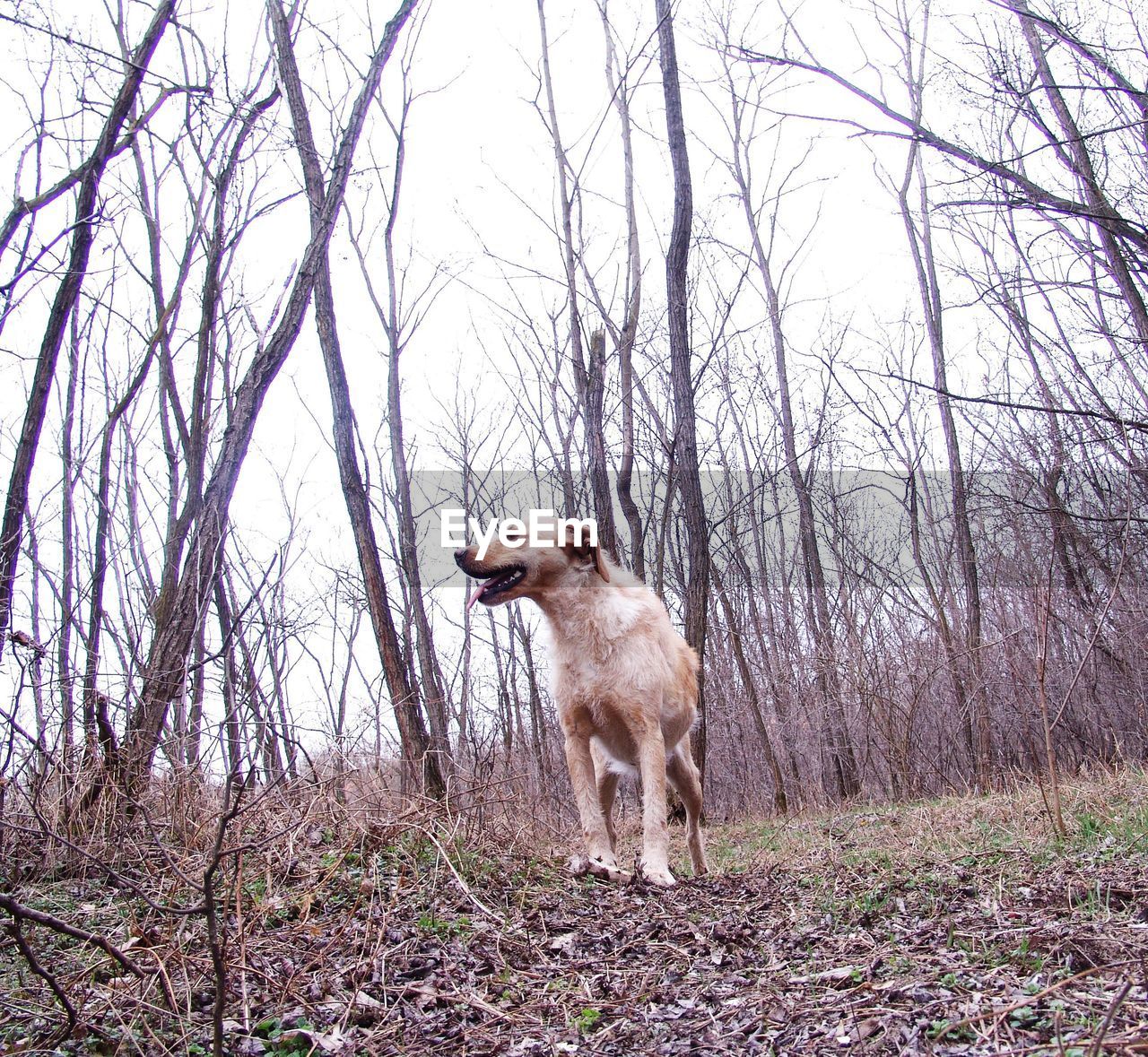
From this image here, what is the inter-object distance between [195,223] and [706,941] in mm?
11556

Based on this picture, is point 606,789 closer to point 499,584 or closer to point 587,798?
point 587,798

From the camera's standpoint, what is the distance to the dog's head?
19.8ft

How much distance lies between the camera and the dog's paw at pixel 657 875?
5324 millimetres

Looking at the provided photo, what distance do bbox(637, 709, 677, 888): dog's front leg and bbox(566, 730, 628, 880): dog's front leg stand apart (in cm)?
25

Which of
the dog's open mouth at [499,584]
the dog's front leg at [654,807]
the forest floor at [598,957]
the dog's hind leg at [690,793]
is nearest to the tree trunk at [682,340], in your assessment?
the dog's hind leg at [690,793]

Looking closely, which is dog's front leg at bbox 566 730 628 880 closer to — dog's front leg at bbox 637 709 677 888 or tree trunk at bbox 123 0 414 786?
dog's front leg at bbox 637 709 677 888

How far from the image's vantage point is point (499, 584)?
20.1 ft

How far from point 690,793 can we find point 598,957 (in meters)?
3.24

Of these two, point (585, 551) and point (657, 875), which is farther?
point (585, 551)

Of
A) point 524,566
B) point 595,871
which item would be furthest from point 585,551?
point 595,871

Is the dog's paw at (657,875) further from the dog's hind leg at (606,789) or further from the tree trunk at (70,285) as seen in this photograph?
the tree trunk at (70,285)

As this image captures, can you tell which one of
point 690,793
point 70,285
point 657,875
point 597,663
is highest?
point 70,285

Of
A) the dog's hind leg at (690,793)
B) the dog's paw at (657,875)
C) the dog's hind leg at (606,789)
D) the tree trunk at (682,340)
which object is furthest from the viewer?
the tree trunk at (682,340)

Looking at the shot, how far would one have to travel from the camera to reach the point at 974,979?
282cm
